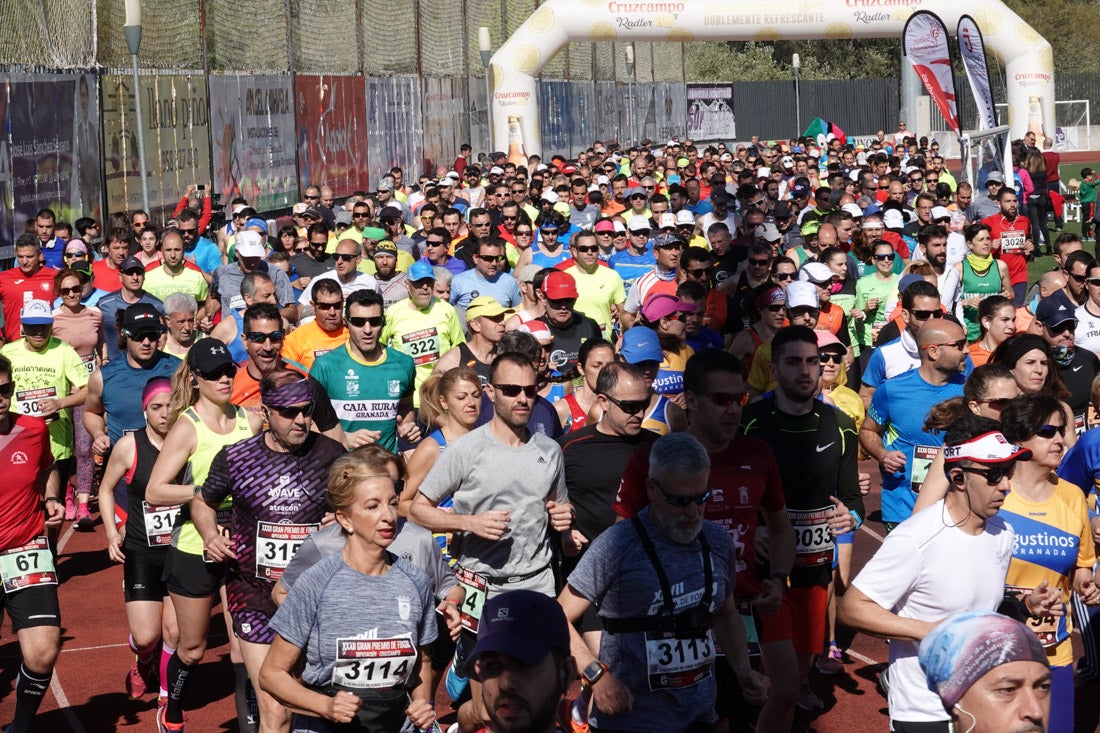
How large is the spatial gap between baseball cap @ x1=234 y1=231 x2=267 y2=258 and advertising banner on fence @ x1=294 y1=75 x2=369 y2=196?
732 inches

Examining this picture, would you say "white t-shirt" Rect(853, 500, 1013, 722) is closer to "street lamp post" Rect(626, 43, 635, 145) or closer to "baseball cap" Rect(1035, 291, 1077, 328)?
"baseball cap" Rect(1035, 291, 1077, 328)

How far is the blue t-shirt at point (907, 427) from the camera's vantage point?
7775 millimetres

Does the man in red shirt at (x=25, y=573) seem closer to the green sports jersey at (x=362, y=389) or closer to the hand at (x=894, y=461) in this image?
the green sports jersey at (x=362, y=389)

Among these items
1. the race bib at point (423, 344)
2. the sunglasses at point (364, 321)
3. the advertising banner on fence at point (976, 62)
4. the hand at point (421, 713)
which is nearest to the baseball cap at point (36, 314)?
the race bib at point (423, 344)

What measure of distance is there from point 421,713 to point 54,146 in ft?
55.0

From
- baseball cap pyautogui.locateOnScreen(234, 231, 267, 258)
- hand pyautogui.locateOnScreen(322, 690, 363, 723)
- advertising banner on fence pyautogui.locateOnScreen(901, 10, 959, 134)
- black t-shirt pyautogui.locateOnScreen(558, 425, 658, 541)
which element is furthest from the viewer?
advertising banner on fence pyautogui.locateOnScreen(901, 10, 959, 134)

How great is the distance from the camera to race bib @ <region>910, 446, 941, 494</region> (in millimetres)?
7707

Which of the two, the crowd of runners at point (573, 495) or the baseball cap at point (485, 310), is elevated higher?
the baseball cap at point (485, 310)

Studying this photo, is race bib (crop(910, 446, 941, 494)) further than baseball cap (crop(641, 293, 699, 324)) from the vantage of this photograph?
No

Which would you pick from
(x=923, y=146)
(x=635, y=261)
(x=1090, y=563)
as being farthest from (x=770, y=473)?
(x=923, y=146)

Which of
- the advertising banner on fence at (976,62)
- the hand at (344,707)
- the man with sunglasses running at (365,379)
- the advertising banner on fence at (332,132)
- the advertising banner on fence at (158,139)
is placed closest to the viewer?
the hand at (344,707)

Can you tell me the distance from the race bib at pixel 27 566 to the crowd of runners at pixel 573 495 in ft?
0.05

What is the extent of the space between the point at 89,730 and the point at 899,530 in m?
4.74

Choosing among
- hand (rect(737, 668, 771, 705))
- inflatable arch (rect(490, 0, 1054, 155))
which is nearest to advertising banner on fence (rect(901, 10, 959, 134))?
inflatable arch (rect(490, 0, 1054, 155))
